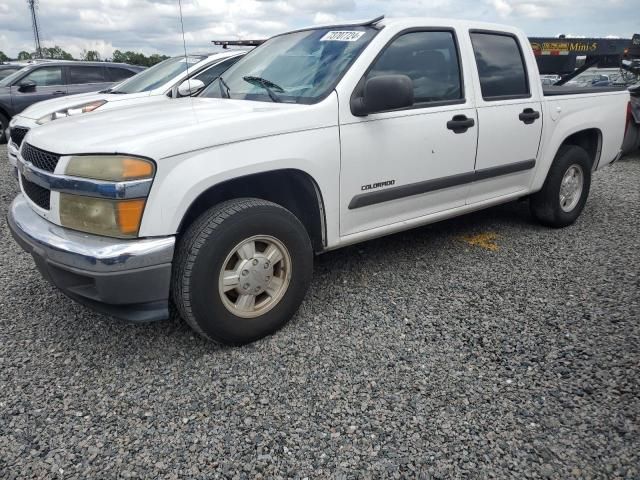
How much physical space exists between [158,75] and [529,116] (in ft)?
16.7

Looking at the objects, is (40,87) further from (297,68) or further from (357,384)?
(357,384)

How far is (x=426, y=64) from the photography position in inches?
138

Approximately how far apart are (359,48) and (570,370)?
7.08 feet

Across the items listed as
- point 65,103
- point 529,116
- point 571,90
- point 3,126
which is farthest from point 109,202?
point 3,126

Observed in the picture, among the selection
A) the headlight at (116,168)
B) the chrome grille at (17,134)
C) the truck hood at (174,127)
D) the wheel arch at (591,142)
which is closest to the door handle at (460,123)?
the truck hood at (174,127)

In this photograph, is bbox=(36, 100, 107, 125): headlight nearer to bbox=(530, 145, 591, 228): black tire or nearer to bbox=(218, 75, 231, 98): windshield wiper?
bbox=(218, 75, 231, 98): windshield wiper

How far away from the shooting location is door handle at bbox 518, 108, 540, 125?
402cm

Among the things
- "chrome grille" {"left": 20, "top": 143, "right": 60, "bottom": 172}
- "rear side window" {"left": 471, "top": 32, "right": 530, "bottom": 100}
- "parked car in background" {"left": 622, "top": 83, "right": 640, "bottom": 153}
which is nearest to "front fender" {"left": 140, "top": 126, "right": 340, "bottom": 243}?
"chrome grille" {"left": 20, "top": 143, "right": 60, "bottom": 172}

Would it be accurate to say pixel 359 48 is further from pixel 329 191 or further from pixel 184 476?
pixel 184 476

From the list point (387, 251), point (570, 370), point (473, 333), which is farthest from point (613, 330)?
point (387, 251)

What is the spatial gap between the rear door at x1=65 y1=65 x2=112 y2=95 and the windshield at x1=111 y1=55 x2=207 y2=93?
3431mm

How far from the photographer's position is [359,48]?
3.18 meters

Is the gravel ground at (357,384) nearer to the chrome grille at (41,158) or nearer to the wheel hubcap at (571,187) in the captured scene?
the chrome grille at (41,158)

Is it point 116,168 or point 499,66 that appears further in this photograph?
point 499,66
